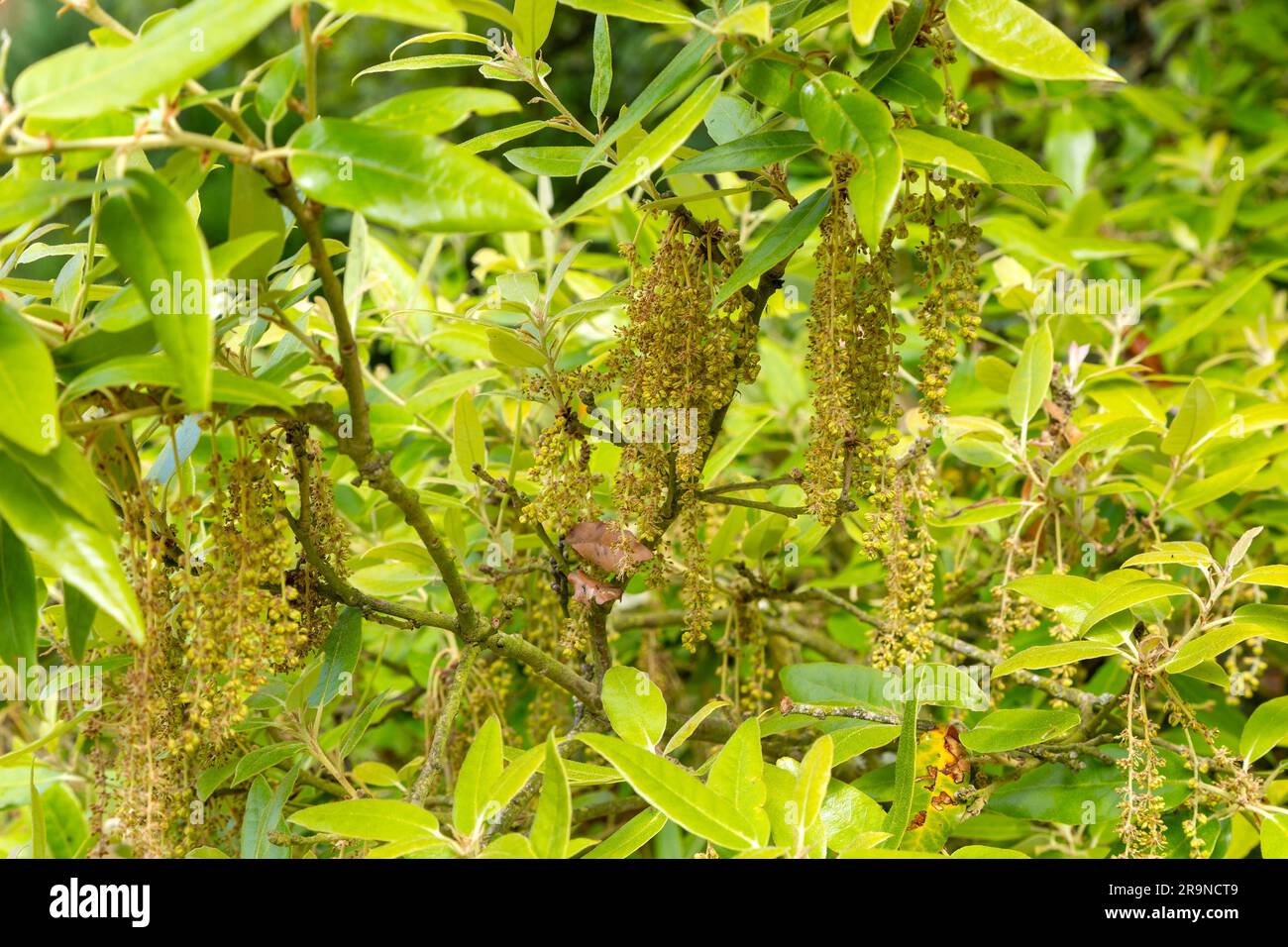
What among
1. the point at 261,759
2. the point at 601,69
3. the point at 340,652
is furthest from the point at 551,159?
the point at 261,759

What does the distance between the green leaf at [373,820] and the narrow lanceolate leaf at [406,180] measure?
0.41 metres

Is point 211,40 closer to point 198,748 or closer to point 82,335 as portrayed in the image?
point 82,335

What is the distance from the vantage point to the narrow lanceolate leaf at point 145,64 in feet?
1.83

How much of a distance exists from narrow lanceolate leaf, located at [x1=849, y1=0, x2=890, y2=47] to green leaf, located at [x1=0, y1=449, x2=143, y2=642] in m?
0.53

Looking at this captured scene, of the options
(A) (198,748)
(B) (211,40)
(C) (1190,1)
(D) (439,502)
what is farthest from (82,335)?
(C) (1190,1)

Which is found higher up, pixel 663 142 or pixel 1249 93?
pixel 1249 93

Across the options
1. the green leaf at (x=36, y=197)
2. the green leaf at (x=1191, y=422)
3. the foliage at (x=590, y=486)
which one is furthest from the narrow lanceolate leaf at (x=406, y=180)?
the green leaf at (x=1191, y=422)

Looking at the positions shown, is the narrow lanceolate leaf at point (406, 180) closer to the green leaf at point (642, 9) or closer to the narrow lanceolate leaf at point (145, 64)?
the narrow lanceolate leaf at point (145, 64)

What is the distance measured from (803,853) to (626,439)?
0.35 meters

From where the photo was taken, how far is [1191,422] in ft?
3.78

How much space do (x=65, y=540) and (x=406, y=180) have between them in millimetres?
283

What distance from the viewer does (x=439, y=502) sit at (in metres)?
1.15

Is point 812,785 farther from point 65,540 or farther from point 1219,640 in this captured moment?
point 65,540

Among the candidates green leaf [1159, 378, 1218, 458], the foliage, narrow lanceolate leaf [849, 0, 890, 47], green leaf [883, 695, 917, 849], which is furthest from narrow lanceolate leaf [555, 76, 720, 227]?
green leaf [1159, 378, 1218, 458]
